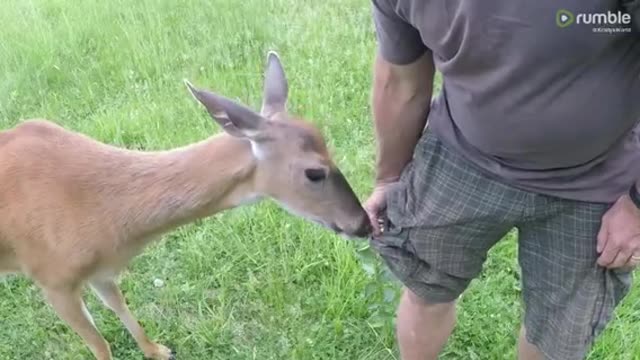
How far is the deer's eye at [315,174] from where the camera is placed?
3.01 metres

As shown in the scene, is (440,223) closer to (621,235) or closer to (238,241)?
(621,235)

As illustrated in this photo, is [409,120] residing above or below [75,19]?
above

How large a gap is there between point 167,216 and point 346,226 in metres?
0.64

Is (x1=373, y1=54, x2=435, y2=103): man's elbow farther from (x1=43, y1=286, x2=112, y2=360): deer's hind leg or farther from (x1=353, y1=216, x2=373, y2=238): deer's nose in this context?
(x1=43, y1=286, x2=112, y2=360): deer's hind leg

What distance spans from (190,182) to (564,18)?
1512mm

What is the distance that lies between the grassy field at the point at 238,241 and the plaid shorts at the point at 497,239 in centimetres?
63

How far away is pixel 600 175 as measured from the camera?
2.33 metres

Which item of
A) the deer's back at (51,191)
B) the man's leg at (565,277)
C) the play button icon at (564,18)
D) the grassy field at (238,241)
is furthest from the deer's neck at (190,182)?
the play button icon at (564,18)

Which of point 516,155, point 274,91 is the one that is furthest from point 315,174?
point 516,155

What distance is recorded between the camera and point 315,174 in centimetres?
A: 301

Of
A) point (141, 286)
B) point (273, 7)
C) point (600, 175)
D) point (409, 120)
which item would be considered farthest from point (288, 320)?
point (273, 7)

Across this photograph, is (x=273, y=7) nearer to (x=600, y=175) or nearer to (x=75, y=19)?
(x=75, y=19)

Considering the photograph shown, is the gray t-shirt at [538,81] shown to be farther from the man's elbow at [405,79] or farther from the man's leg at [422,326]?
the man's leg at [422,326]

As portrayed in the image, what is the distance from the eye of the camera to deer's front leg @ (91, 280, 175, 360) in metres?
3.53
